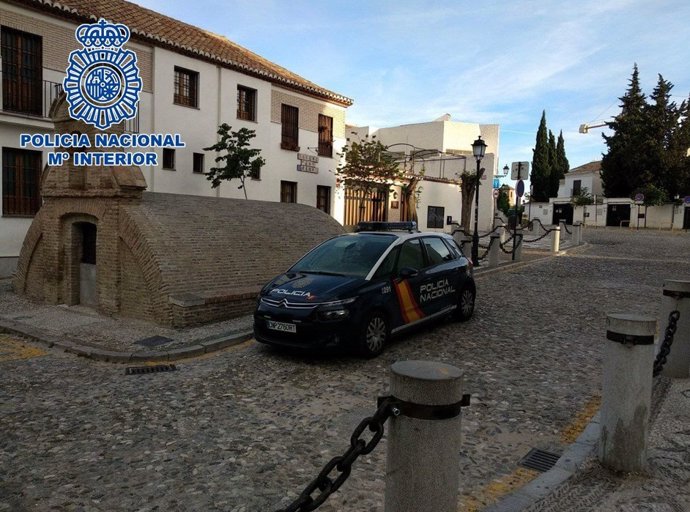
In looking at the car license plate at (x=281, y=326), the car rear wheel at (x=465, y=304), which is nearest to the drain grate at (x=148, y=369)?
the car license plate at (x=281, y=326)

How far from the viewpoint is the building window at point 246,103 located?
22.7 metres

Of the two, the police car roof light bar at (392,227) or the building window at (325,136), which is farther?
the building window at (325,136)

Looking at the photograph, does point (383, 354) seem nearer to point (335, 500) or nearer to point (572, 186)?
point (335, 500)

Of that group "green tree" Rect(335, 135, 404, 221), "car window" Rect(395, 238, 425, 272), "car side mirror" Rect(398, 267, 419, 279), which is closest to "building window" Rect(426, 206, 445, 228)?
"green tree" Rect(335, 135, 404, 221)

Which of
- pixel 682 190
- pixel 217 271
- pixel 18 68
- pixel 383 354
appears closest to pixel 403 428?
pixel 383 354

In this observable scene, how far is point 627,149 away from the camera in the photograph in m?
49.1

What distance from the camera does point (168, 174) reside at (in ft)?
65.0

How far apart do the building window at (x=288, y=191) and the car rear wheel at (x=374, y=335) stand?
18.2 meters

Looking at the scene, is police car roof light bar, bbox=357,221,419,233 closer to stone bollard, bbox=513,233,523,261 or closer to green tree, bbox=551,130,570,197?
stone bollard, bbox=513,233,523,261

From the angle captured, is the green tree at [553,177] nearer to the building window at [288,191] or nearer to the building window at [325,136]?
the building window at [325,136]

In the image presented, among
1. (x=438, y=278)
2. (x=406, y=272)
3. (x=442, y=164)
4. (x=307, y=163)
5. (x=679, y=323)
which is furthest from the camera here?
(x=442, y=164)

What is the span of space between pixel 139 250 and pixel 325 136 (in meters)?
18.7

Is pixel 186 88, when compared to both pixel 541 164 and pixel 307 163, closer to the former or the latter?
pixel 307 163

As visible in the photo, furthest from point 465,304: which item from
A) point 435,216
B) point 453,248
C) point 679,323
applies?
point 435,216
